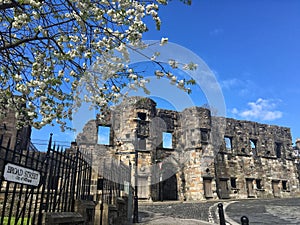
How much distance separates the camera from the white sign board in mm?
2994

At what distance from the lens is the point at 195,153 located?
23562mm

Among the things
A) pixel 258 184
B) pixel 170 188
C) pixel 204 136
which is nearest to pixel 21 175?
pixel 170 188

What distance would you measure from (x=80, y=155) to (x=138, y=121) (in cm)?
1745

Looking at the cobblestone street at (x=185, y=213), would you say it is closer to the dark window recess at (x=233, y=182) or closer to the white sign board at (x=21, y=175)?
the white sign board at (x=21, y=175)

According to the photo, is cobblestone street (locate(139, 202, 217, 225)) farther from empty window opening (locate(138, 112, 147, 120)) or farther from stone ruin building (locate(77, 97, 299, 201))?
empty window opening (locate(138, 112, 147, 120))

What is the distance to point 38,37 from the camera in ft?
18.6

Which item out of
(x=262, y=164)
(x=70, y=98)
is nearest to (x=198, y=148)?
(x=262, y=164)

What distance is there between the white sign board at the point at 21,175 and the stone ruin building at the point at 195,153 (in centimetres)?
1637

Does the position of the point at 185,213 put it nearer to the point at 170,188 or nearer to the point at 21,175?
the point at 21,175

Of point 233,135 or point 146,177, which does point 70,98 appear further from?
point 233,135

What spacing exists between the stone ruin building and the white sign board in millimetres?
16369

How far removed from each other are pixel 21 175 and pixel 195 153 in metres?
21.4

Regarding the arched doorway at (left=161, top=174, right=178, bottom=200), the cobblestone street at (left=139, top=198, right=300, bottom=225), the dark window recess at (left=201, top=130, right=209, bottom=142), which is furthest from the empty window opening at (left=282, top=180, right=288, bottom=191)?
the cobblestone street at (left=139, top=198, right=300, bottom=225)

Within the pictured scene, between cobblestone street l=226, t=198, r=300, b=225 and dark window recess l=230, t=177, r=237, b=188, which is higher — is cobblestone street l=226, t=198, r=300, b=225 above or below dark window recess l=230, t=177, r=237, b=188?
below
